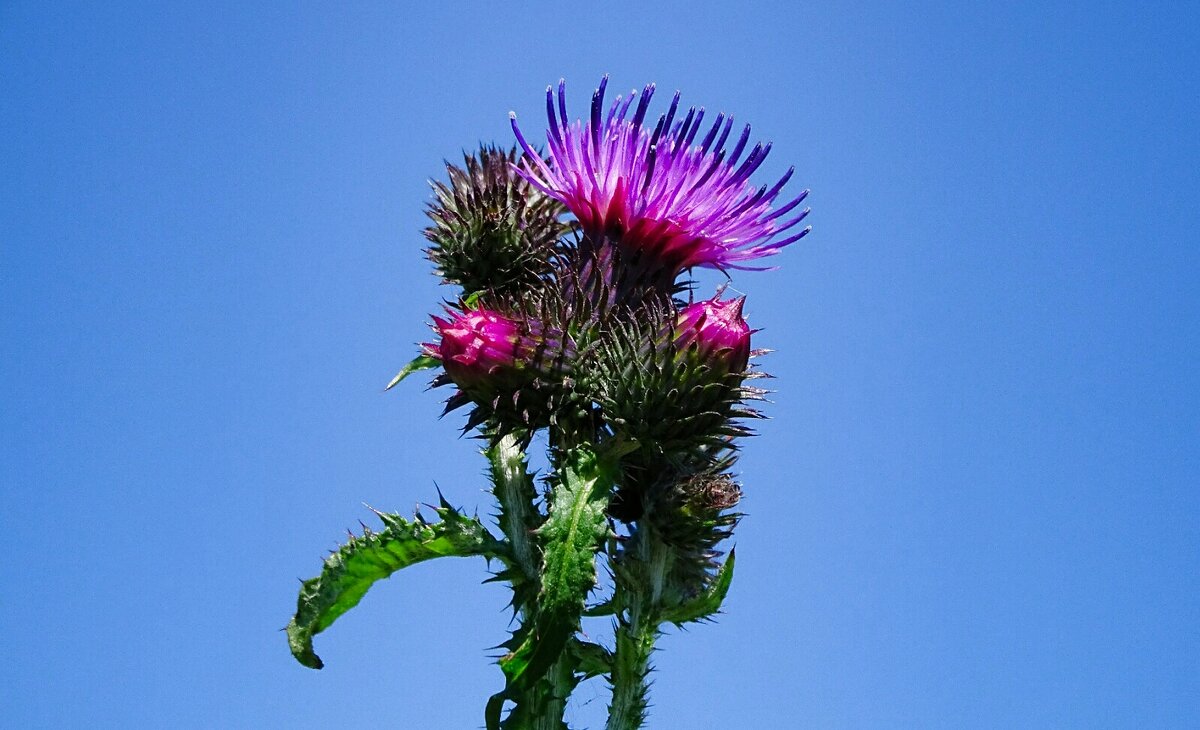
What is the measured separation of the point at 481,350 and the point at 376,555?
3.17 feet

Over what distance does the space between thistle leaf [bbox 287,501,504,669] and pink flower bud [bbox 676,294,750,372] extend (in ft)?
3.89

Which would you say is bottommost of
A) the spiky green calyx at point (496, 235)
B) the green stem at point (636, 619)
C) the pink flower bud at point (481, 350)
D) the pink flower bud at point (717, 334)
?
the green stem at point (636, 619)

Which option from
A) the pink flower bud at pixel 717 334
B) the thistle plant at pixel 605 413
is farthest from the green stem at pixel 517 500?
the pink flower bud at pixel 717 334

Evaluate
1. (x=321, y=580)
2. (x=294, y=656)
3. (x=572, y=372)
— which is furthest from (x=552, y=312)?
(x=294, y=656)

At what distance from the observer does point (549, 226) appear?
556cm

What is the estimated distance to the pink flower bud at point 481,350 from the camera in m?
4.45

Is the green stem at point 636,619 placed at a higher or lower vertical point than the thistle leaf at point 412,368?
lower

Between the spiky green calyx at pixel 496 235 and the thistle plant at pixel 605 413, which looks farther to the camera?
the spiky green calyx at pixel 496 235

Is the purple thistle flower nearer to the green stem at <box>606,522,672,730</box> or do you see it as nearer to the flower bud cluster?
the flower bud cluster

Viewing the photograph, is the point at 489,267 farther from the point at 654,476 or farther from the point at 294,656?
the point at 294,656

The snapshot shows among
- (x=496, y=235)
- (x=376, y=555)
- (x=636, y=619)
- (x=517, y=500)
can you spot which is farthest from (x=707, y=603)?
(x=496, y=235)

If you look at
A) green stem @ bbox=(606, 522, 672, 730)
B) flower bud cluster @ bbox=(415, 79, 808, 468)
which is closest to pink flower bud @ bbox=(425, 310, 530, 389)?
flower bud cluster @ bbox=(415, 79, 808, 468)

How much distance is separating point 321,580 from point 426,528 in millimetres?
505

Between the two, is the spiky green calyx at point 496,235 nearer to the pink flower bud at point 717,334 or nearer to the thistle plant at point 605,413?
the thistle plant at point 605,413
